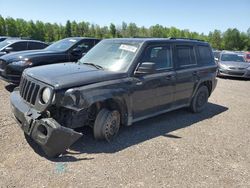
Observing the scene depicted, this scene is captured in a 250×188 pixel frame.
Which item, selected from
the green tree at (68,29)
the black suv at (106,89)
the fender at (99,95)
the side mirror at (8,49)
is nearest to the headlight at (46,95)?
the black suv at (106,89)

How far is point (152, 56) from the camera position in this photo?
5855 millimetres

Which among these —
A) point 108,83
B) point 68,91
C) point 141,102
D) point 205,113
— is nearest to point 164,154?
point 141,102

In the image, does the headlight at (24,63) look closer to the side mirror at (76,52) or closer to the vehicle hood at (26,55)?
the vehicle hood at (26,55)

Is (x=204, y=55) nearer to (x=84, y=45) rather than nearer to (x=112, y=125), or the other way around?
(x=112, y=125)

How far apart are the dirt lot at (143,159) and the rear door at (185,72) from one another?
0.66m

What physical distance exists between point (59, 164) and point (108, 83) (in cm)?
152

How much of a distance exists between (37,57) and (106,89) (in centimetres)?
439

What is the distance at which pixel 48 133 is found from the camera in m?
4.18

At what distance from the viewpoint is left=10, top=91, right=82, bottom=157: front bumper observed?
4.18m

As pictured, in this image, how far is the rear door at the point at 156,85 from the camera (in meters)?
5.48

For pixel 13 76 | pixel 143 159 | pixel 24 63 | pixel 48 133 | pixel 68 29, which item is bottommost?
pixel 143 159

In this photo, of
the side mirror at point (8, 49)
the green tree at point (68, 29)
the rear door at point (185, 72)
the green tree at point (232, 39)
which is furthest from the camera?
the green tree at point (232, 39)

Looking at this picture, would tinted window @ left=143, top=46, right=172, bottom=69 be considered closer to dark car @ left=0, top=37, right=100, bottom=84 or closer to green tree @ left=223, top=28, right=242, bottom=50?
dark car @ left=0, top=37, right=100, bottom=84

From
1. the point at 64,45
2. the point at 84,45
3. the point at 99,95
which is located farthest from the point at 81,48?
the point at 99,95
